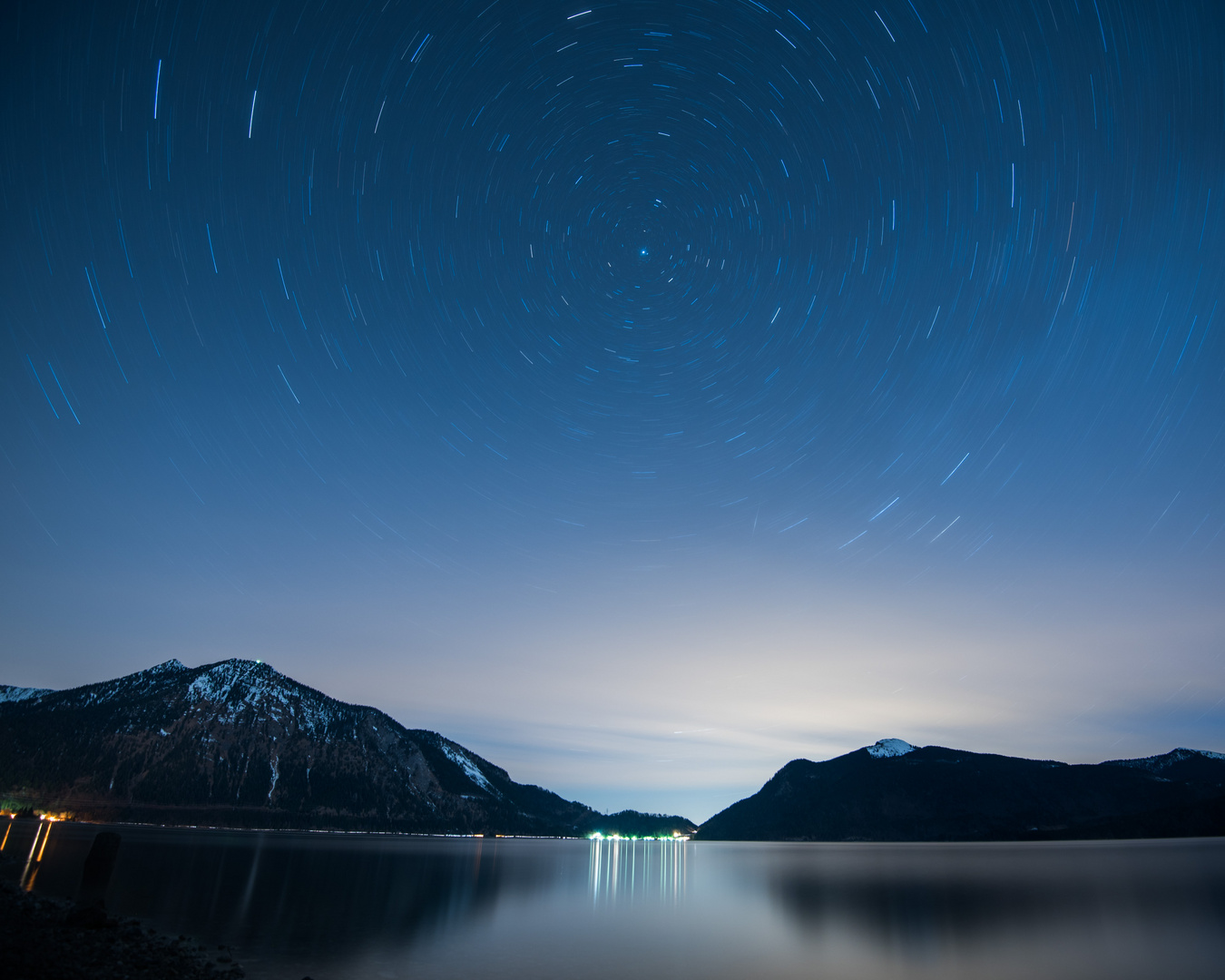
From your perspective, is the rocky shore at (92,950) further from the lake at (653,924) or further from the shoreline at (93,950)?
the lake at (653,924)

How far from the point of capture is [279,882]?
6272 cm

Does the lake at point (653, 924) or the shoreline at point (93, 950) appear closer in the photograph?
the shoreline at point (93, 950)

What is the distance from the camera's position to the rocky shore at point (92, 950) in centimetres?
2220

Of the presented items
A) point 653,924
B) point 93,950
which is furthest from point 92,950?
point 653,924

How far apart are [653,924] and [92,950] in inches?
1404

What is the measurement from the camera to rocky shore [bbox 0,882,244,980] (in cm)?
2220

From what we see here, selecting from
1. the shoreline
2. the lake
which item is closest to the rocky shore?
the shoreline

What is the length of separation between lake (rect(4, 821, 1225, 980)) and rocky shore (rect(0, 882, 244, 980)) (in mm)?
2007

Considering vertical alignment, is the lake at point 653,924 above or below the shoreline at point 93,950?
below

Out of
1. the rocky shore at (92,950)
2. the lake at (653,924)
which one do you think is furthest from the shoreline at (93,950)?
the lake at (653,924)

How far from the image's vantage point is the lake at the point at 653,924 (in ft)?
107

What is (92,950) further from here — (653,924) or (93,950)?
(653,924)

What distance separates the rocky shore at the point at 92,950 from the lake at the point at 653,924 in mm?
2007

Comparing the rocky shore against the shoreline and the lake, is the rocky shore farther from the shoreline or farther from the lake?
the lake
